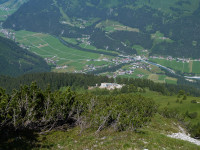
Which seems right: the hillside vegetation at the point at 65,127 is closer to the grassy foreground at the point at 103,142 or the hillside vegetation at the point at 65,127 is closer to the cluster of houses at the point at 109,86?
the grassy foreground at the point at 103,142

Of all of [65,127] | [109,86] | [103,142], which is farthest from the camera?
[109,86]

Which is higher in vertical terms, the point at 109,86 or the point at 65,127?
the point at 65,127

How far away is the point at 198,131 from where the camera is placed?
68500 millimetres

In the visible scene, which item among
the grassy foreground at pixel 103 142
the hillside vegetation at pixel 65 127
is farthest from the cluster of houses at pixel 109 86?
the grassy foreground at pixel 103 142

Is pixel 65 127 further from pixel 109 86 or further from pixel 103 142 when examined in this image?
pixel 109 86

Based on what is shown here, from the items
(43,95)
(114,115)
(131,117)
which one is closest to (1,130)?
(43,95)

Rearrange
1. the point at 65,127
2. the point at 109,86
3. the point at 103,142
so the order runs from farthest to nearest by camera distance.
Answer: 1. the point at 109,86
2. the point at 65,127
3. the point at 103,142

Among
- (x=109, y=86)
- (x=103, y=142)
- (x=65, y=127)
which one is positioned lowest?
(x=109, y=86)

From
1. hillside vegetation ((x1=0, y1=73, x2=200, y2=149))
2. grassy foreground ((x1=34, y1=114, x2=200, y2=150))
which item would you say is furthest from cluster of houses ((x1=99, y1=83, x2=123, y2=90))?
grassy foreground ((x1=34, y1=114, x2=200, y2=150))

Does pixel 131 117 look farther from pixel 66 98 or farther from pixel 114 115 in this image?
pixel 66 98

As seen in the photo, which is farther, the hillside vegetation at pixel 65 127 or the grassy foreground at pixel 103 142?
the hillside vegetation at pixel 65 127

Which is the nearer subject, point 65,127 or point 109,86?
point 65,127

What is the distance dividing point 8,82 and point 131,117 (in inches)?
6889

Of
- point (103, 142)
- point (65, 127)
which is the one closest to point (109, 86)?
point (65, 127)
